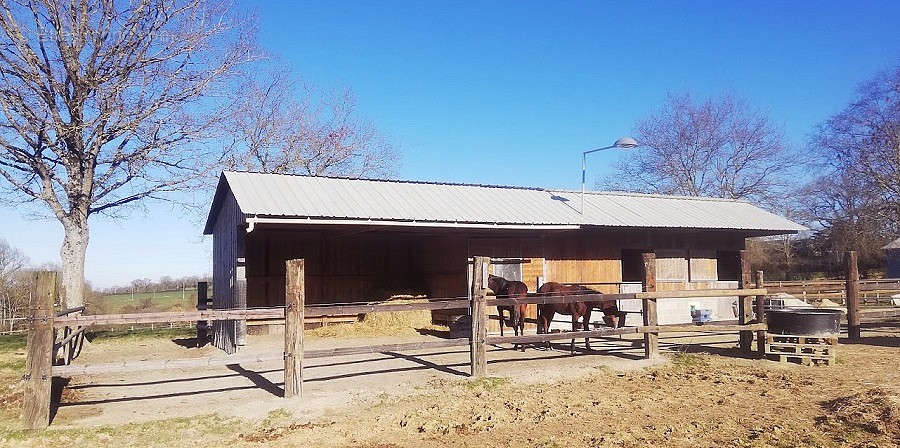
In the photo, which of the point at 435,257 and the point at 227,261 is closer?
the point at 227,261

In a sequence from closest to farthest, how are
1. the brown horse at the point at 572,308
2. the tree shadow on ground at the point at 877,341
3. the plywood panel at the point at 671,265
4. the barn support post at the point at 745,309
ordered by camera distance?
the barn support post at the point at 745,309 → the brown horse at the point at 572,308 → the tree shadow on ground at the point at 877,341 → the plywood panel at the point at 671,265

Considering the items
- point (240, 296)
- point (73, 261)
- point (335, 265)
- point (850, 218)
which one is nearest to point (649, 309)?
point (240, 296)

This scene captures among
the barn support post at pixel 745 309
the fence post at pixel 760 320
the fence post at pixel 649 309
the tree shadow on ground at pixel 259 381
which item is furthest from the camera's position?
the barn support post at pixel 745 309

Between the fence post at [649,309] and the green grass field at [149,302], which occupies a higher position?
the fence post at [649,309]

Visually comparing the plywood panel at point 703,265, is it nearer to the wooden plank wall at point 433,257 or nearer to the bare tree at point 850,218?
the wooden plank wall at point 433,257

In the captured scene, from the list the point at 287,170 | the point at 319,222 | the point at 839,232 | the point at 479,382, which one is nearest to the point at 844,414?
the point at 479,382

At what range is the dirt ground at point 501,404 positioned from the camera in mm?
5715

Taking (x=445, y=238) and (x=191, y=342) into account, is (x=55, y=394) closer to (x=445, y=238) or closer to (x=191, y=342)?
(x=191, y=342)

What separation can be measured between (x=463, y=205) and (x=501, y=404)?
8320mm

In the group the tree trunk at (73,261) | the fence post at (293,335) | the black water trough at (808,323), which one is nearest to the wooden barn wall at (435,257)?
the tree trunk at (73,261)

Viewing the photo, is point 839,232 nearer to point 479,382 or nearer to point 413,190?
point 413,190

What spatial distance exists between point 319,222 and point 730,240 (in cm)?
1315

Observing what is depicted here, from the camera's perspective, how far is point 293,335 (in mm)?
7336

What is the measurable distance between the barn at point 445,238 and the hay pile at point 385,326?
854 millimetres
